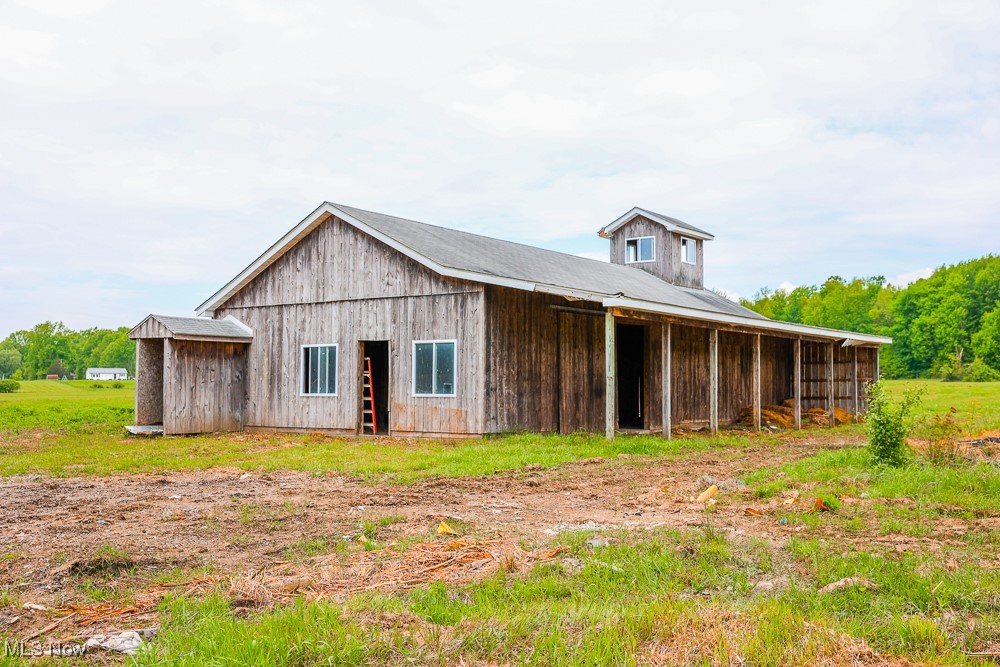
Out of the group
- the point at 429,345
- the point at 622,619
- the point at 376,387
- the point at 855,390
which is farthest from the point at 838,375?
the point at 622,619

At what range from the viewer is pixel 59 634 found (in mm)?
4684

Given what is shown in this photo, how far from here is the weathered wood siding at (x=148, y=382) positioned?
20.1 m

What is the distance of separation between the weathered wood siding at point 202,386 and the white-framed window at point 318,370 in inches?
80.4

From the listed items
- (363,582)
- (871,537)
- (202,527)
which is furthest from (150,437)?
(871,537)

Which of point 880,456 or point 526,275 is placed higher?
point 526,275

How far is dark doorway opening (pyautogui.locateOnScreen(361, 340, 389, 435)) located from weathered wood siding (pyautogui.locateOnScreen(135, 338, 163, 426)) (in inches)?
202

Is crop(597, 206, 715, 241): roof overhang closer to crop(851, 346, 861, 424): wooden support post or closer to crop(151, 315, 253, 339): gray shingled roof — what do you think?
crop(851, 346, 861, 424): wooden support post

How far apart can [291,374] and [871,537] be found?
15.5 m

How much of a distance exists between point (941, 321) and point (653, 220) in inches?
1869

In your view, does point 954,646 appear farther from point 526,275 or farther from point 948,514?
point 526,275

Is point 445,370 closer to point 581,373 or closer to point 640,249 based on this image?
point 581,373

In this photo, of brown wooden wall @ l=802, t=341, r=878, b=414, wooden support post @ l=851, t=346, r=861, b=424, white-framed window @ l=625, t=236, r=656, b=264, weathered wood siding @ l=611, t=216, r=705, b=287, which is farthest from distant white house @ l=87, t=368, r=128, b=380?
wooden support post @ l=851, t=346, r=861, b=424

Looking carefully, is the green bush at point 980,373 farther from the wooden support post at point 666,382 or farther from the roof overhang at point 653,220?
the wooden support post at point 666,382

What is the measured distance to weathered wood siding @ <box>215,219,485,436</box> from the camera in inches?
670
